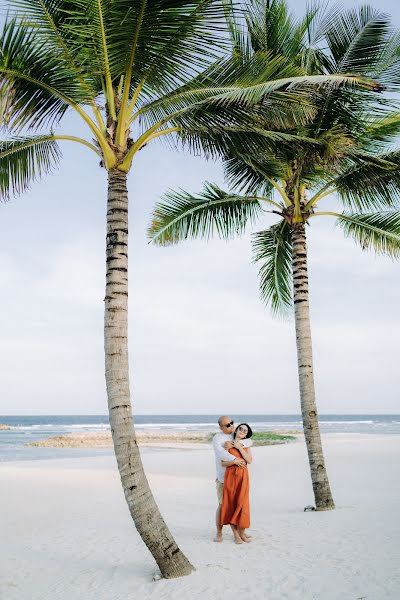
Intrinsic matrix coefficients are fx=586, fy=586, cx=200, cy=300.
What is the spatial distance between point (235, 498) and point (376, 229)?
652 centimetres

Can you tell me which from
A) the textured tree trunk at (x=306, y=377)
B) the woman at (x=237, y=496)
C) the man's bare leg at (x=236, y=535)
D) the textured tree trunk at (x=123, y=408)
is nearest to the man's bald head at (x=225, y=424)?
the woman at (x=237, y=496)

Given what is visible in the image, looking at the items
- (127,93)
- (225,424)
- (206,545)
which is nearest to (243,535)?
(206,545)

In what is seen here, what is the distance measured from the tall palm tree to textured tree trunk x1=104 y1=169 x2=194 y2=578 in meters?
0.01

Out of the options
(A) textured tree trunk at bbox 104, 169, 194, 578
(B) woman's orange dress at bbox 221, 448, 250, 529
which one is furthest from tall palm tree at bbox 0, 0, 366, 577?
(B) woman's orange dress at bbox 221, 448, 250, 529

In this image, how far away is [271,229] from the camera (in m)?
12.6

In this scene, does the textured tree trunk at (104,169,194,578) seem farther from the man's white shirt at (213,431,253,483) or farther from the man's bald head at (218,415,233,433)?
the man's bald head at (218,415,233,433)

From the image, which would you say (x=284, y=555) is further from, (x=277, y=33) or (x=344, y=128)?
(x=277, y=33)

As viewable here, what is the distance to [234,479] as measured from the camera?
7793mm

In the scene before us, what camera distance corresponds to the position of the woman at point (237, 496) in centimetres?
775

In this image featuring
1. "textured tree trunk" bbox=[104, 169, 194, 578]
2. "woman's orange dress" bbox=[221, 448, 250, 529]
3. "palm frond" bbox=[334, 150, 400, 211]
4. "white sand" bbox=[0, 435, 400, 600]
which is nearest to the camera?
"white sand" bbox=[0, 435, 400, 600]

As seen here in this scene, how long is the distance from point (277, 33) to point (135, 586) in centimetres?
853

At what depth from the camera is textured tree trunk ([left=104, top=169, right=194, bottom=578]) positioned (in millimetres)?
6172

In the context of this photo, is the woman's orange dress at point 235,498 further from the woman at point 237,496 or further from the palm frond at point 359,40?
the palm frond at point 359,40

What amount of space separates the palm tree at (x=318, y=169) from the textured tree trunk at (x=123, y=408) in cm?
238
